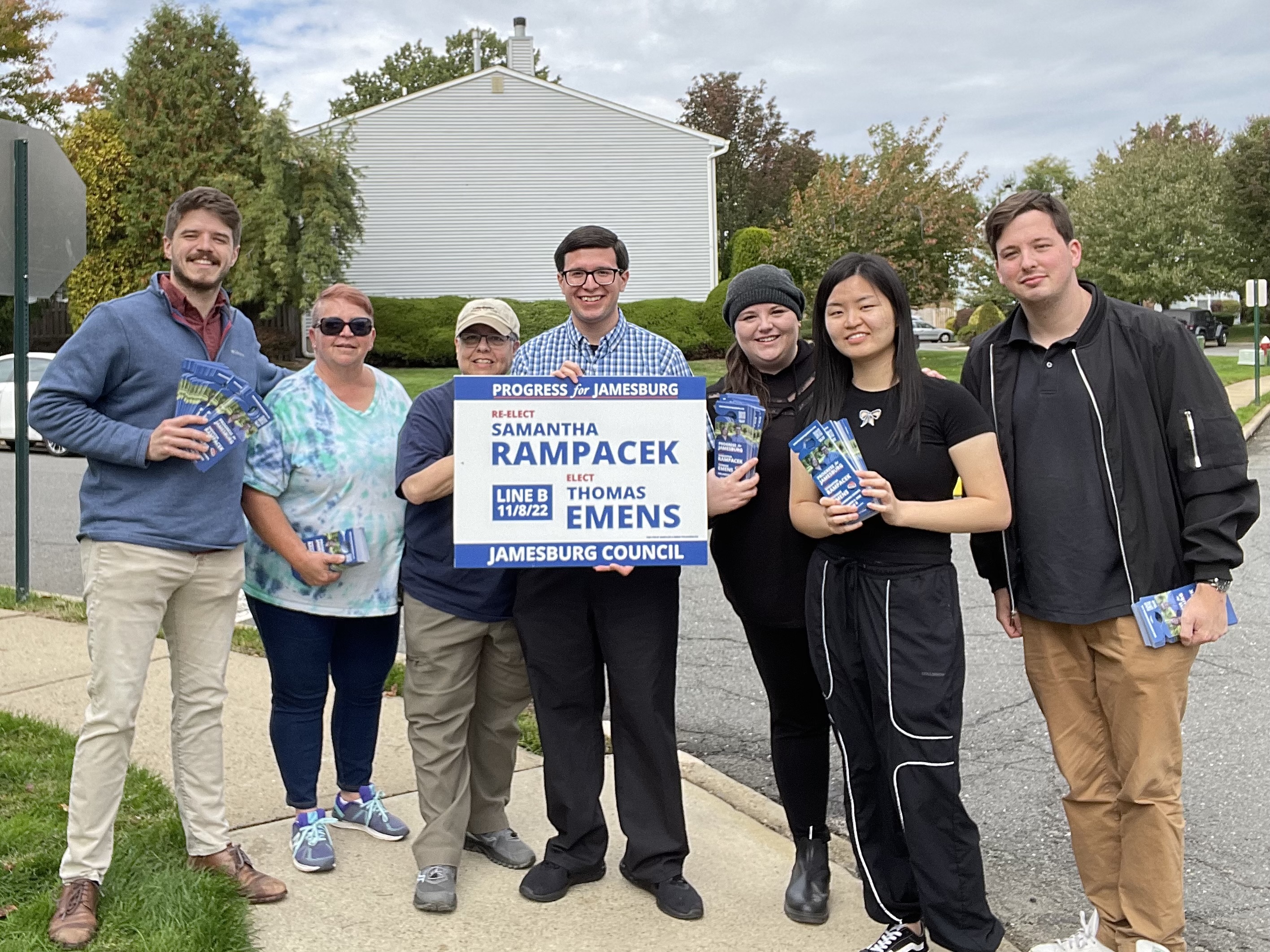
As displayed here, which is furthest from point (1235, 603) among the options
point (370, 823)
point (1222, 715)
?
point (370, 823)

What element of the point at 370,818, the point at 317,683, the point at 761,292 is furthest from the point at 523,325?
the point at 761,292

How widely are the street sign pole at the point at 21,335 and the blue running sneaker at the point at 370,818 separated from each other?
4.35 m

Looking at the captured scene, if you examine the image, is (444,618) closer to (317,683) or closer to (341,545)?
(341,545)

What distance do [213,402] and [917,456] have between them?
2.14 m

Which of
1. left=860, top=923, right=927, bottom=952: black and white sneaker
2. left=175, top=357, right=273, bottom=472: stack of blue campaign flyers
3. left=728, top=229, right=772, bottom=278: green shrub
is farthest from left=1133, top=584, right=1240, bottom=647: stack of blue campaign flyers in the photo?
left=728, top=229, right=772, bottom=278: green shrub

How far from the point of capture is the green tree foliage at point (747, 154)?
5522 cm

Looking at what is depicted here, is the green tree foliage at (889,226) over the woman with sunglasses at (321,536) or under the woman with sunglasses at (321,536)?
over

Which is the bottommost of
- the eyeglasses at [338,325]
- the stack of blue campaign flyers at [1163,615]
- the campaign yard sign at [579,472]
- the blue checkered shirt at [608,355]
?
the stack of blue campaign flyers at [1163,615]

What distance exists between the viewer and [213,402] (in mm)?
3576

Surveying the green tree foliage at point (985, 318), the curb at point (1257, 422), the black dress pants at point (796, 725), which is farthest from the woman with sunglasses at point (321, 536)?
the green tree foliage at point (985, 318)

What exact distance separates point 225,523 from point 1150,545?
9.27 feet

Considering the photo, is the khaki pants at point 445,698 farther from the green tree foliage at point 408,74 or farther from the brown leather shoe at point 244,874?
the green tree foliage at point 408,74

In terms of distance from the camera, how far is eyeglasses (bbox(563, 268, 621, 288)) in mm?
3832

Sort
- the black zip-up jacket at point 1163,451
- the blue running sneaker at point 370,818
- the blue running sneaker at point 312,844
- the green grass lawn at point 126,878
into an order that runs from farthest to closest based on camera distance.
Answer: the blue running sneaker at point 370,818 < the blue running sneaker at point 312,844 < the green grass lawn at point 126,878 < the black zip-up jacket at point 1163,451
